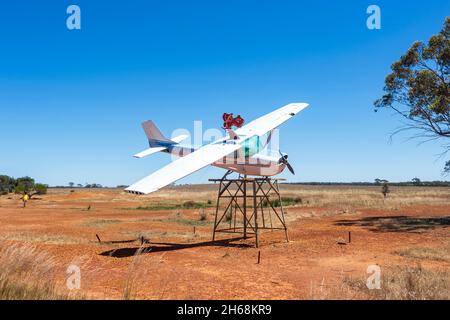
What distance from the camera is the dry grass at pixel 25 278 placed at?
22.7 feet

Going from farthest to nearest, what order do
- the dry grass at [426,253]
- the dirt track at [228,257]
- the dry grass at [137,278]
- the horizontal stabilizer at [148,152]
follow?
the horizontal stabilizer at [148,152], the dry grass at [426,253], the dirt track at [228,257], the dry grass at [137,278]

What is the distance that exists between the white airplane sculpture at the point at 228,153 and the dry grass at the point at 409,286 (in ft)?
20.7

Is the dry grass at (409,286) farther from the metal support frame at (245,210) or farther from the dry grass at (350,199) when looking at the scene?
the dry grass at (350,199)

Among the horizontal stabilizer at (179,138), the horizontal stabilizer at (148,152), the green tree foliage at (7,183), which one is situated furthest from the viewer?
the green tree foliage at (7,183)

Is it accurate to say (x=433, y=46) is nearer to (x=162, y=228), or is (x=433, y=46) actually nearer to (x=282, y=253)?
(x=282, y=253)

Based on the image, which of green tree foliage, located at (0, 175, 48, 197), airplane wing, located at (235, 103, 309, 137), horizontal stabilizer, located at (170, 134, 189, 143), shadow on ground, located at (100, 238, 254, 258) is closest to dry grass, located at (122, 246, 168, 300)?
shadow on ground, located at (100, 238, 254, 258)

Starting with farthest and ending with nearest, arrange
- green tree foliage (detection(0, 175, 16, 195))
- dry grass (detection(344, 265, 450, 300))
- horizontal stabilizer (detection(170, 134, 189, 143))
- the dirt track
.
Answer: green tree foliage (detection(0, 175, 16, 195)) < horizontal stabilizer (detection(170, 134, 189, 143)) < the dirt track < dry grass (detection(344, 265, 450, 300))

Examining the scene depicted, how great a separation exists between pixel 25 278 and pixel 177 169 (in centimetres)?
596

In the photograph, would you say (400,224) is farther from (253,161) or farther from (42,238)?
(42,238)

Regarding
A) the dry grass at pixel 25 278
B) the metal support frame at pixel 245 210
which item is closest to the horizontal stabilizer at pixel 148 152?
the metal support frame at pixel 245 210

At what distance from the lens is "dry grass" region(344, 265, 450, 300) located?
8.11 m

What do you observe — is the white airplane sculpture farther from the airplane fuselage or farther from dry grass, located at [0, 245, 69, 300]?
dry grass, located at [0, 245, 69, 300]

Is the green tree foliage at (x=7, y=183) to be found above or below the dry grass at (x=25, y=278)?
above

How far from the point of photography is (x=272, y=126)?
58.8 feet
